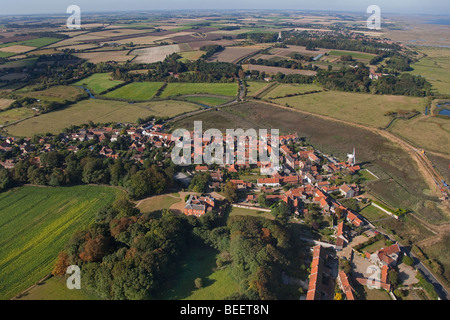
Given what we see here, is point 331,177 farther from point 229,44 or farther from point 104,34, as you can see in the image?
point 104,34

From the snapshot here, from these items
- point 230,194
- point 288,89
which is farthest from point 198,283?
point 288,89

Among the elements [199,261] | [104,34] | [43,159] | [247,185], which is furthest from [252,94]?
[104,34]

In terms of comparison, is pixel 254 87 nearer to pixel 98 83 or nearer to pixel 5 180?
pixel 98 83

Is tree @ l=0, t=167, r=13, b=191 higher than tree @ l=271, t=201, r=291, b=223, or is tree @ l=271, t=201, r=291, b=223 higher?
tree @ l=0, t=167, r=13, b=191

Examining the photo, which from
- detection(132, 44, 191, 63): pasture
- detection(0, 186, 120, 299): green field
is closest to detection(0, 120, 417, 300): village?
detection(0, 186, 120, 299): green field

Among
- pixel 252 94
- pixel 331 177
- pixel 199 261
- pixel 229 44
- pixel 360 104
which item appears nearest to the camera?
pixel 199 261

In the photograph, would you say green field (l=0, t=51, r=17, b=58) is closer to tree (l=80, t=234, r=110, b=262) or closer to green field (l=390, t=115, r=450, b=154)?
tree (l=80, t=234, r=110, b=262)
